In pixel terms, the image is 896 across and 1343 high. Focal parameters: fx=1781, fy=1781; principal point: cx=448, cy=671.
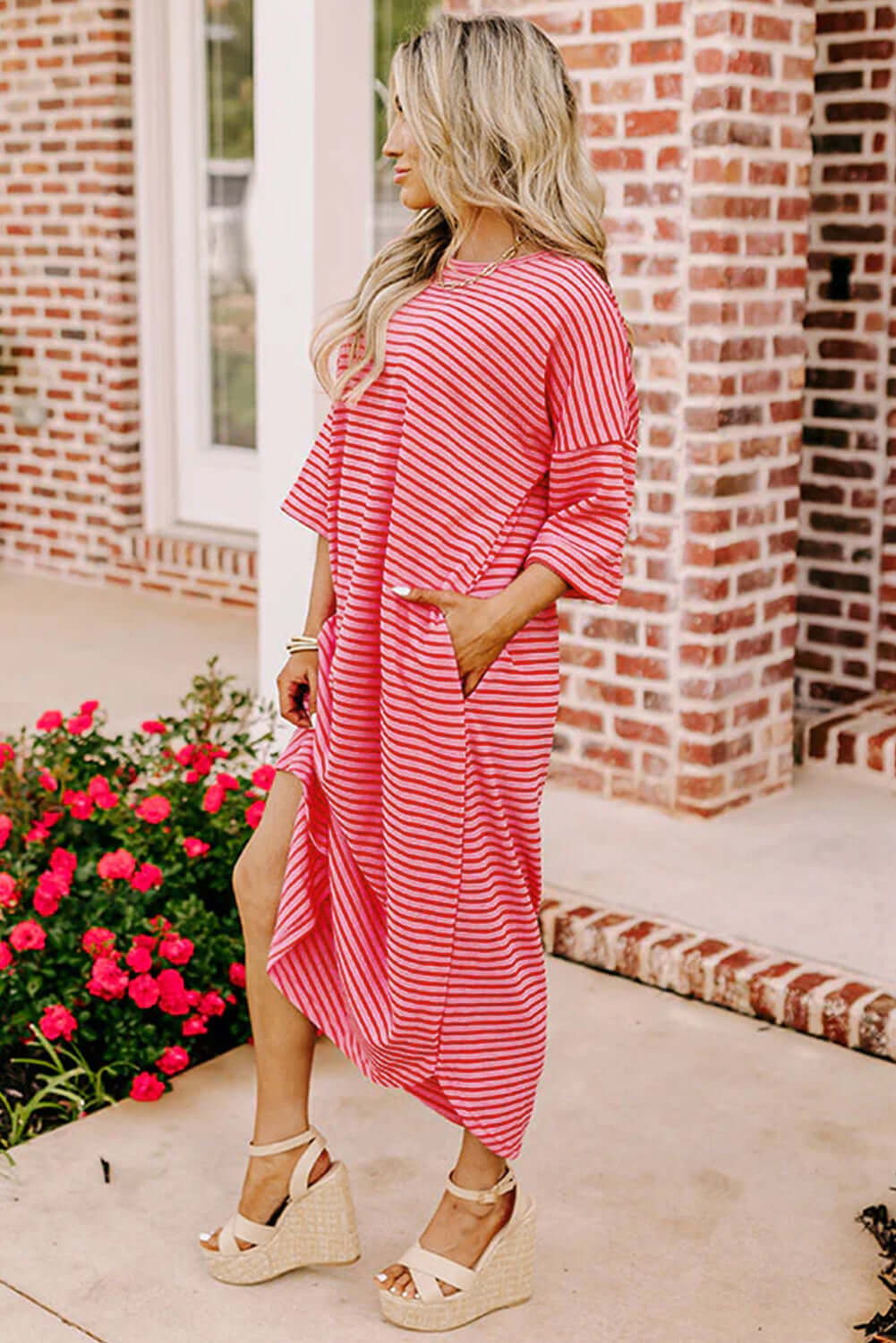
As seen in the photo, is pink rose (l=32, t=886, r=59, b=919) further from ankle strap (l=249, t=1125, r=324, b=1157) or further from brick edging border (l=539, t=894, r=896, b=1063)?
brick edging border (l=539, t=894, r=896, b=1063)

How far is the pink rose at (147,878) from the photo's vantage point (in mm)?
2951

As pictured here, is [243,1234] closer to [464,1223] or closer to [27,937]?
[464,1223]

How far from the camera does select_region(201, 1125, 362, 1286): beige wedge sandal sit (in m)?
2.29

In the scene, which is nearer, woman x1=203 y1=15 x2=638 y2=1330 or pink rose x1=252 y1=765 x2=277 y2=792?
woman x1=203 y1=15 x2=638 y2=1330

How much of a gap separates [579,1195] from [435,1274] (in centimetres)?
41

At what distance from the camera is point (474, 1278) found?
222cm

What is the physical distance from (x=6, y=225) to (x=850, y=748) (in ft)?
14.2

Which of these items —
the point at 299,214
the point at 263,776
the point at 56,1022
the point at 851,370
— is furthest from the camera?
the point at 851,370

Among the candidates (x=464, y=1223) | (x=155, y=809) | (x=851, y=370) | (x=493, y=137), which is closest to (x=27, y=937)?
(x=155, y=809)

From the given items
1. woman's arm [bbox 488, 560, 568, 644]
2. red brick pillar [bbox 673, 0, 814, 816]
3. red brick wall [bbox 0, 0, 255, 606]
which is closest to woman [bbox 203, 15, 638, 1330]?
woman's arm [bbox 488, 560, 568, 644]

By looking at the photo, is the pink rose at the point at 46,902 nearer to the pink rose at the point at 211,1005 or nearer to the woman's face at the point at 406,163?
the pink rose at the point at 211,1005

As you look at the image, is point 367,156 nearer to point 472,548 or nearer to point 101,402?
point 472,548

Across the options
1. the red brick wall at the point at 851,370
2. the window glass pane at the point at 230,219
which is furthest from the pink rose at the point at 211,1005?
the window glass pane at the point at 230,219

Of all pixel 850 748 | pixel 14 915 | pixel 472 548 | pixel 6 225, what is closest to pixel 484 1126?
pixel 472 548
